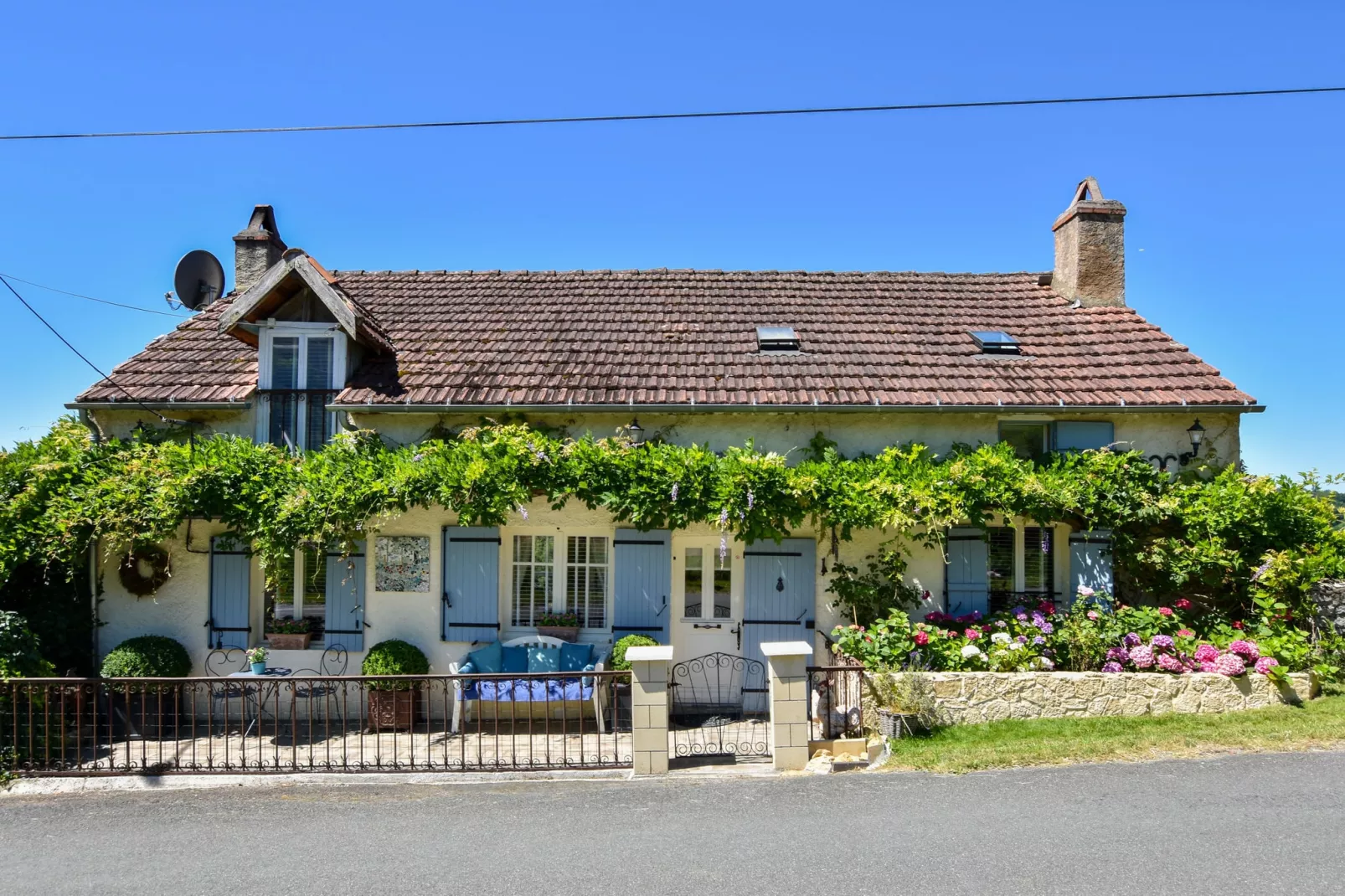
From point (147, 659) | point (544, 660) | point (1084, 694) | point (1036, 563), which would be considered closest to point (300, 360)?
point (147, 659)

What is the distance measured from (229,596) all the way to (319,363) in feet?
9.98

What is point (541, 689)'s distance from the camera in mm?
8805

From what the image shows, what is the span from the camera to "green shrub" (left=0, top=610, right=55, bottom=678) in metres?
8.13

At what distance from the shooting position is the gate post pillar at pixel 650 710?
7.23 m

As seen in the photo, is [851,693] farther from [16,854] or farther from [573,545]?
[16,854]

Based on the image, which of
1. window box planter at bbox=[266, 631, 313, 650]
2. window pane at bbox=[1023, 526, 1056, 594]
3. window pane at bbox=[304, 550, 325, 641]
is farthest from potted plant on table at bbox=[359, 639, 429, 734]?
window pane at bbox=[1023, 526, 1056, 594]

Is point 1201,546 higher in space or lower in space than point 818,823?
higher

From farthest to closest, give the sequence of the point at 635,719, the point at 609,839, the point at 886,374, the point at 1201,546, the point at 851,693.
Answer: the point at 886,374 → the point at 1201,546 → the point at 851,693 → the point at 635,719 → the point at 609,839

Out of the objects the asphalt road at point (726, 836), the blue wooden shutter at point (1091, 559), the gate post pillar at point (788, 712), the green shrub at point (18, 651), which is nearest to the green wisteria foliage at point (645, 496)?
the blue wooden shutter at point (1091, 559)

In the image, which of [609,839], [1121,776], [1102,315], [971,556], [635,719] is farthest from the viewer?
[1102,315]

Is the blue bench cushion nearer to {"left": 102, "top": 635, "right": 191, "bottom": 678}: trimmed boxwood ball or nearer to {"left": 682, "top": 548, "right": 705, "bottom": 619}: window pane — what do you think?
{"left": 682, "top": 548, "right": 705, "bottom": 619}: window pane

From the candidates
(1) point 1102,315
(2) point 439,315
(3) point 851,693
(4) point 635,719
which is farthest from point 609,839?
(1) point 1102,315

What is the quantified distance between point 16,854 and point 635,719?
4613 millimetres

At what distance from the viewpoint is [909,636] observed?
341 inches
